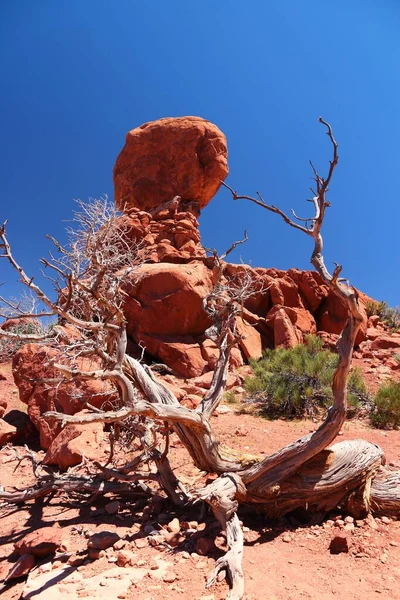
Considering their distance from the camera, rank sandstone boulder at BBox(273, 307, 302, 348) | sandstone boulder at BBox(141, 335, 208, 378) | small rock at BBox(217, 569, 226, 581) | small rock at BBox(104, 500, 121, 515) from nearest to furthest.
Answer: small rock at BBox(217, 569, 226, 581)
small rock at BBox(104, 500, 121, 515)
sandstone boulder at BBox(141, 335, 208, 378)
sandstone boulder at BBox(273, 307, 302, 348)

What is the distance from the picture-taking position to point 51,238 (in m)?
5.41

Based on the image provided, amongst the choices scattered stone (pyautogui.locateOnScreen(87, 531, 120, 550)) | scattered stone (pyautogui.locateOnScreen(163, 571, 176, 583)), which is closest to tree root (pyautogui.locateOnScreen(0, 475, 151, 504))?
scattered stone (pyautogui.locateOnScreen(87, 531, 120, 550))

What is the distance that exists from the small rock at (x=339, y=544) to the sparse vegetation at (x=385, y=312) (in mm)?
18713

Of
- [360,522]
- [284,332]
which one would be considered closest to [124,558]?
[360,522]

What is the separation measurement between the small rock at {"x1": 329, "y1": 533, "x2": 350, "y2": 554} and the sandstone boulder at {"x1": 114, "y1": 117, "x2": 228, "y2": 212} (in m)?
21.5

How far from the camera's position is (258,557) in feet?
11.5

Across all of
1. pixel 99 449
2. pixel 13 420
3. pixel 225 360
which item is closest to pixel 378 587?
pixel 225 360

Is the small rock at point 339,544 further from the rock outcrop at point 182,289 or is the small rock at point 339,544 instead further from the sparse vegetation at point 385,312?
the sparse vegetation at point 385,312

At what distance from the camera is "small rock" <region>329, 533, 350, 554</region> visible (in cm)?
348

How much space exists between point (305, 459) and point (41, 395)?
6033mm

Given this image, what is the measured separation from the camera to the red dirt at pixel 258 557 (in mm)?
2988

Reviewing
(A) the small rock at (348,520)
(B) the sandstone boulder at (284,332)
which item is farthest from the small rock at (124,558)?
(B) the sandstone boulder at (284,332)

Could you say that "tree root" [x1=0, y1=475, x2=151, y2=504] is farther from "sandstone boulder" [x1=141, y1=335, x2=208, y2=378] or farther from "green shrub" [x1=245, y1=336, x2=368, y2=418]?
"sandstone boulder" [x1=141, y1=335, x2=208, y2=378]

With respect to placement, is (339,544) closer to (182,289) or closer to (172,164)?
(182,289)
